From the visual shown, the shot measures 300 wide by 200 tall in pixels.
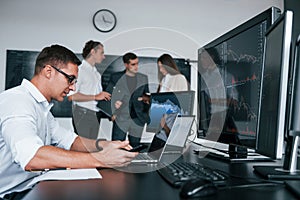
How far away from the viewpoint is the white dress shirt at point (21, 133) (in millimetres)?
1104

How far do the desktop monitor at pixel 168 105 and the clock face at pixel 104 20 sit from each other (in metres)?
2.20

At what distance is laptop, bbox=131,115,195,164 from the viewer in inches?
49.0

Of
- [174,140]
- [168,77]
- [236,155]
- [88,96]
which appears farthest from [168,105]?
[88,96]

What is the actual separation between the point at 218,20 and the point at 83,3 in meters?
1.59

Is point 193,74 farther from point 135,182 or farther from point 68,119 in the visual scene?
point 135,182

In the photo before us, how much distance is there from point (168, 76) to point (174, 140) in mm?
1889

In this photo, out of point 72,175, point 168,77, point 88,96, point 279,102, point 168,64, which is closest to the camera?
point 279,102

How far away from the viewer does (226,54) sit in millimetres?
1334

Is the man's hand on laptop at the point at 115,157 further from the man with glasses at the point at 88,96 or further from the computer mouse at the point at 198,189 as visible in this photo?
the man with glasses at the point at 88,96

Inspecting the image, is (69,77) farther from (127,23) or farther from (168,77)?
(127,23)

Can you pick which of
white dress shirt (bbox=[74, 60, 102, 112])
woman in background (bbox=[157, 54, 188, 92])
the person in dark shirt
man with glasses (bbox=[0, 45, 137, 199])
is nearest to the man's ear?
man with glasses (bbox=[0, 45, 137, 199])

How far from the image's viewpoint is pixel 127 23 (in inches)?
150

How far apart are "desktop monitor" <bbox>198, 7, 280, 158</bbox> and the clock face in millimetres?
2324

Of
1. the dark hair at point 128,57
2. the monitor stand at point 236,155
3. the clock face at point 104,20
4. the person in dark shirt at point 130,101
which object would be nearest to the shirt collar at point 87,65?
the person in dark shirt at point 130,101
